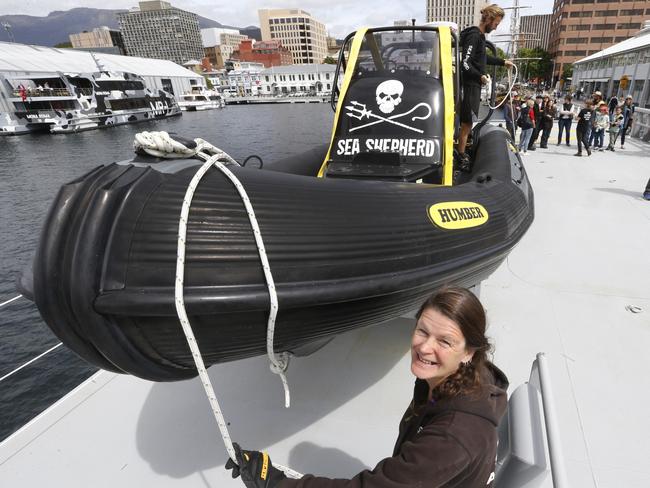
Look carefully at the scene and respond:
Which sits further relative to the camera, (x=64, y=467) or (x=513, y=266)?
(x=513, y=266)

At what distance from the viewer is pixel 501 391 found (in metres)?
1.05

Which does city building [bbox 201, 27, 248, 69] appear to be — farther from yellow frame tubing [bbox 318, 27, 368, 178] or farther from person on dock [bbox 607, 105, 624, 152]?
yellow frame tubing [bbox 318, 27, 368, 178]

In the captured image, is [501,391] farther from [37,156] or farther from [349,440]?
[37,156]

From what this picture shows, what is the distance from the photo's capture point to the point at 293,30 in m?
114

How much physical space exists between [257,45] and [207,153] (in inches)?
4678

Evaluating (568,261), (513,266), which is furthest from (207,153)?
(568,261)

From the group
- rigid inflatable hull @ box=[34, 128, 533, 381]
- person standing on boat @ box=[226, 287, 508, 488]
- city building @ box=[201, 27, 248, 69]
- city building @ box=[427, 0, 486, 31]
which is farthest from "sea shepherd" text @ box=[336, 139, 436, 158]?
city building @ box=[201, 27, 248, 69]

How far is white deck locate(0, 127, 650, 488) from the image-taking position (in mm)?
1846

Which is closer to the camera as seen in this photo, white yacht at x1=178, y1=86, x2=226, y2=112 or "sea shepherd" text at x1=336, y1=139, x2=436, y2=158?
"sea shepherd" text at x1=336, y1=139, x2=436, y2=158

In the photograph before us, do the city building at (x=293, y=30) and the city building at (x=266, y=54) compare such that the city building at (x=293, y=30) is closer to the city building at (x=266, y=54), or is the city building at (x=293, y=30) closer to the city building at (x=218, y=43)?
the city building at (x=266, y=54)

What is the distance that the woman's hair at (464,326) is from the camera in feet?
3.24

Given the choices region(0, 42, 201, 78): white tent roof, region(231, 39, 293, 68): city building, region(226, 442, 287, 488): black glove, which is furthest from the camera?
region(231, 39, 293, 68): city building

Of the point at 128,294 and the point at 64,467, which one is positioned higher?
the point at 128,294

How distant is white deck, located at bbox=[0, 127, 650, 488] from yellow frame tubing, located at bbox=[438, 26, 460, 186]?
3.36ft
